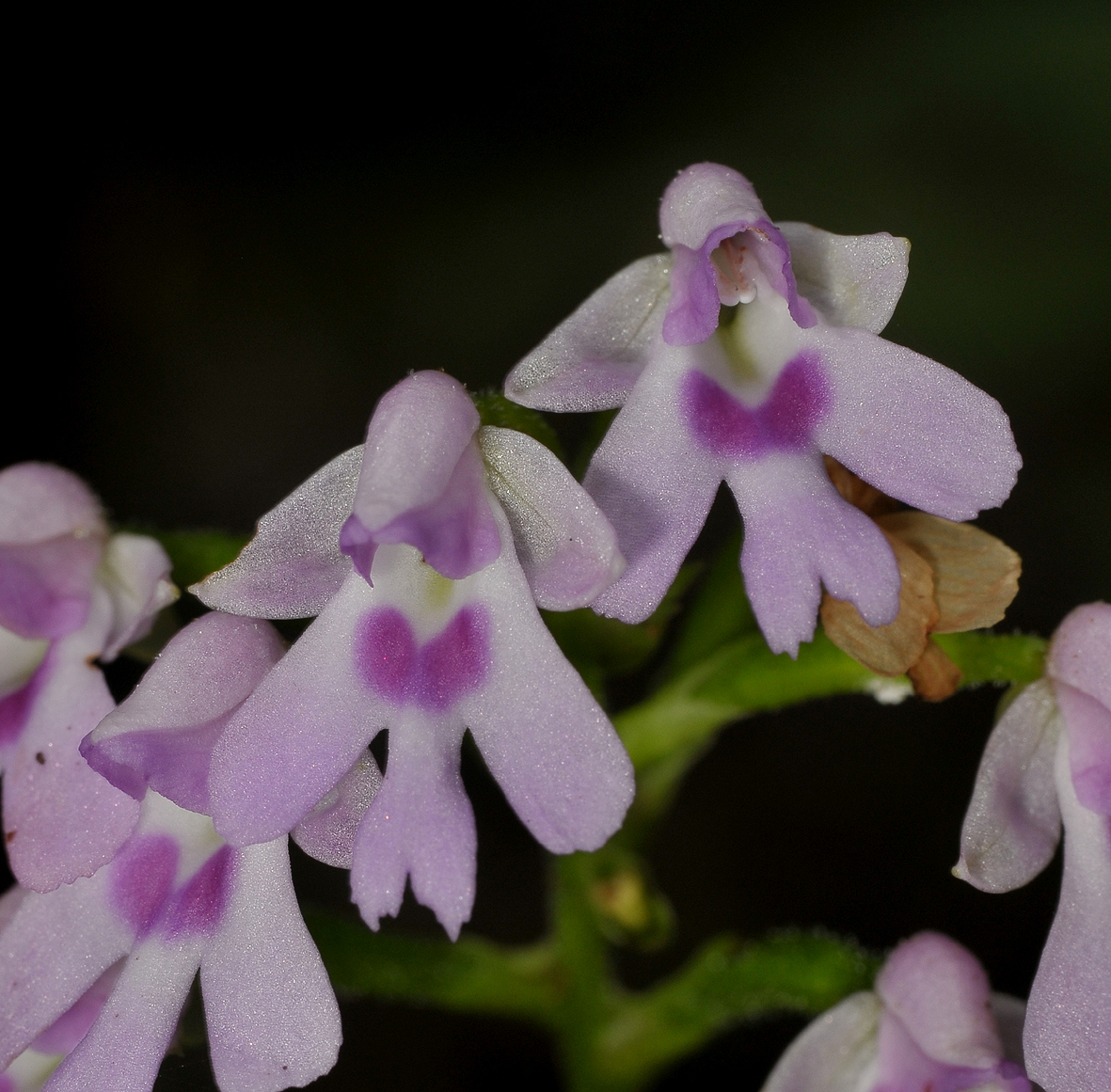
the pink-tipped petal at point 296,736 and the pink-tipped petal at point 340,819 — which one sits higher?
the pink-tipped petal at point 296,736

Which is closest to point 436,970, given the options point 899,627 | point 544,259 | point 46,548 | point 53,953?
point 53,953

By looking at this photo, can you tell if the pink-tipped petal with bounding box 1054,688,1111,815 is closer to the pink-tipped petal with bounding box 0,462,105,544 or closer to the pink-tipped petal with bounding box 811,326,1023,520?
the pink-tipped petal with bounding box 811,326,1023,520

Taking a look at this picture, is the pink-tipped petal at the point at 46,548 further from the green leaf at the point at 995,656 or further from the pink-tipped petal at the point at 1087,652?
the pink-tipped petal at the point at 1087,652

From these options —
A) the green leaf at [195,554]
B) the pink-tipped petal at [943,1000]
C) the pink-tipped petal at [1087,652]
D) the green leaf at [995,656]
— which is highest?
the green leaf at [195,554]

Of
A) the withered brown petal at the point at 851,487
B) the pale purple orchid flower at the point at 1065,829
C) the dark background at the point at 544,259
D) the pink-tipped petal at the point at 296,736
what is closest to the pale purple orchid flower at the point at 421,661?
the pink-tipped petal at the point at 296,736

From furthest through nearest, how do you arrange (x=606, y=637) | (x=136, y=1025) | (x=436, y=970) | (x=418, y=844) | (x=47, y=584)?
1. (x=436, y=970)
2. (x=606, y=637)
3. (x=47, y=584)
4. (x=136, y=1025)
5. (x=418, y=844)

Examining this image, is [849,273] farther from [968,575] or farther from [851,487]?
[968,575]

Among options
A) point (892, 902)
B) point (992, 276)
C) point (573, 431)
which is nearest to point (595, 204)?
point (573, 431)

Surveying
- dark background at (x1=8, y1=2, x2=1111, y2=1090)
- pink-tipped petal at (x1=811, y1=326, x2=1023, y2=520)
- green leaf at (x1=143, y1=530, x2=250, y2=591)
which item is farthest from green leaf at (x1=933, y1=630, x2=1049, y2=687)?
dark background at (x1=8, y1=2, x2=1111, y2=1090)
